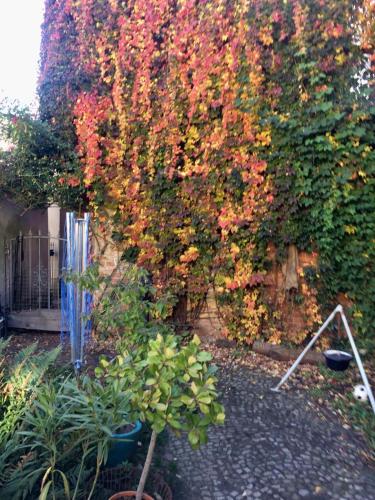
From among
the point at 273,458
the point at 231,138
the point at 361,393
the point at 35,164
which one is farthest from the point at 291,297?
the point at 35,164

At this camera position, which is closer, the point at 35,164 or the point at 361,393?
the point at 361,393

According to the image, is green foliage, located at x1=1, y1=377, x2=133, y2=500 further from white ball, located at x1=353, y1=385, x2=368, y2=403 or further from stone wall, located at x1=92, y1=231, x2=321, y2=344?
stone wall, located at x1=92, y1=231, x2=321, y2=344

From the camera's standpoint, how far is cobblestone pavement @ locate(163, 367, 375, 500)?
2.90m

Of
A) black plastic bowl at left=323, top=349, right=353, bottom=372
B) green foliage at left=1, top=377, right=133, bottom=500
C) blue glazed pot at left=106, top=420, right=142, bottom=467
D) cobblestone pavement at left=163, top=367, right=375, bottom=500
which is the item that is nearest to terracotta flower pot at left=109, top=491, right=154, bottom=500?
green foliage at left=1, top=377, right=133, bottom=500

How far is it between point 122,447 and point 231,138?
12.5 feet

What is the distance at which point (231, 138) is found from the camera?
538cm

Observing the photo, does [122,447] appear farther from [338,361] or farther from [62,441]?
[338,361]

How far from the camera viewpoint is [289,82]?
511 cm

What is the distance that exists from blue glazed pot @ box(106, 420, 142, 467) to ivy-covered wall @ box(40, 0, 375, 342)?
2711mm

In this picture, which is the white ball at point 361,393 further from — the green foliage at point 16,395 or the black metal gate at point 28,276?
the black metal gate at point 28,276

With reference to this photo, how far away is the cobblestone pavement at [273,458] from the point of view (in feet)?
9.52

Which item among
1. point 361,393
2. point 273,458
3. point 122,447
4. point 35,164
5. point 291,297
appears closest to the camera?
point 122,447

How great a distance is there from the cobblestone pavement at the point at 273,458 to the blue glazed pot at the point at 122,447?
373 millimetres

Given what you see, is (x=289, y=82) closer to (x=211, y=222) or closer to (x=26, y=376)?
(x=211, y=222)
